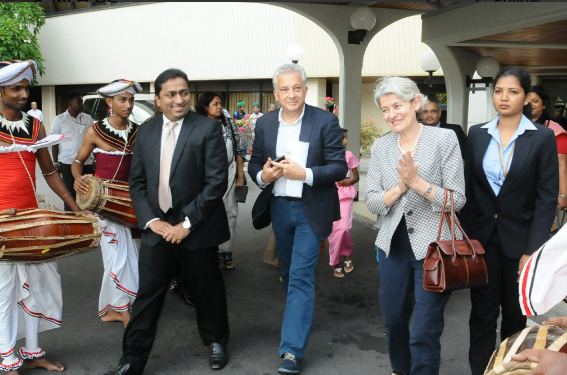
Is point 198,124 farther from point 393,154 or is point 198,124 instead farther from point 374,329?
point 374,329

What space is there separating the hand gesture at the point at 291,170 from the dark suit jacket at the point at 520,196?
1.15 m

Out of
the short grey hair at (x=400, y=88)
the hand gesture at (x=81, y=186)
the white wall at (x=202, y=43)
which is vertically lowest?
the hand gesture at (x=81, y=186)

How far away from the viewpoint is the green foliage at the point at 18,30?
26.3 m

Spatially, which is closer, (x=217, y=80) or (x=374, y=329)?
(x=374, y=329)

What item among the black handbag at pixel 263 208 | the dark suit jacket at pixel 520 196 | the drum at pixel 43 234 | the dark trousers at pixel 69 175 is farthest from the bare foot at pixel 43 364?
the dark trousers at pixel 69 175

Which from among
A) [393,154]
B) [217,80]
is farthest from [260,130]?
[217,80]

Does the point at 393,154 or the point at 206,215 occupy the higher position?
the point at 393,154

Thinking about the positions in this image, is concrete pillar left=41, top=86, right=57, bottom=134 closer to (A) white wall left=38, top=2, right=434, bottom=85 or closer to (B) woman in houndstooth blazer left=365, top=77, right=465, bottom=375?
(A) white wall left=38, top=2, right=434, bottom=85

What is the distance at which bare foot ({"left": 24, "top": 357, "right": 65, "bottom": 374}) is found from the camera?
4355 millimetres

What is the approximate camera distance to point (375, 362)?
4539 mm

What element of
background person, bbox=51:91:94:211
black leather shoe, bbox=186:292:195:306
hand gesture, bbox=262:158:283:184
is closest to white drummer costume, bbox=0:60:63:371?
black leather shoe, bbox=186:292:195:306

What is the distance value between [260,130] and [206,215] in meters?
0.90

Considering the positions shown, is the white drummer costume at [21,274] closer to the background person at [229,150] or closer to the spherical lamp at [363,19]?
the background person at [229,150]

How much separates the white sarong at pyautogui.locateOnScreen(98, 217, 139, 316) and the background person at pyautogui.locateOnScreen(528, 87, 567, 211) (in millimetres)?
3826
